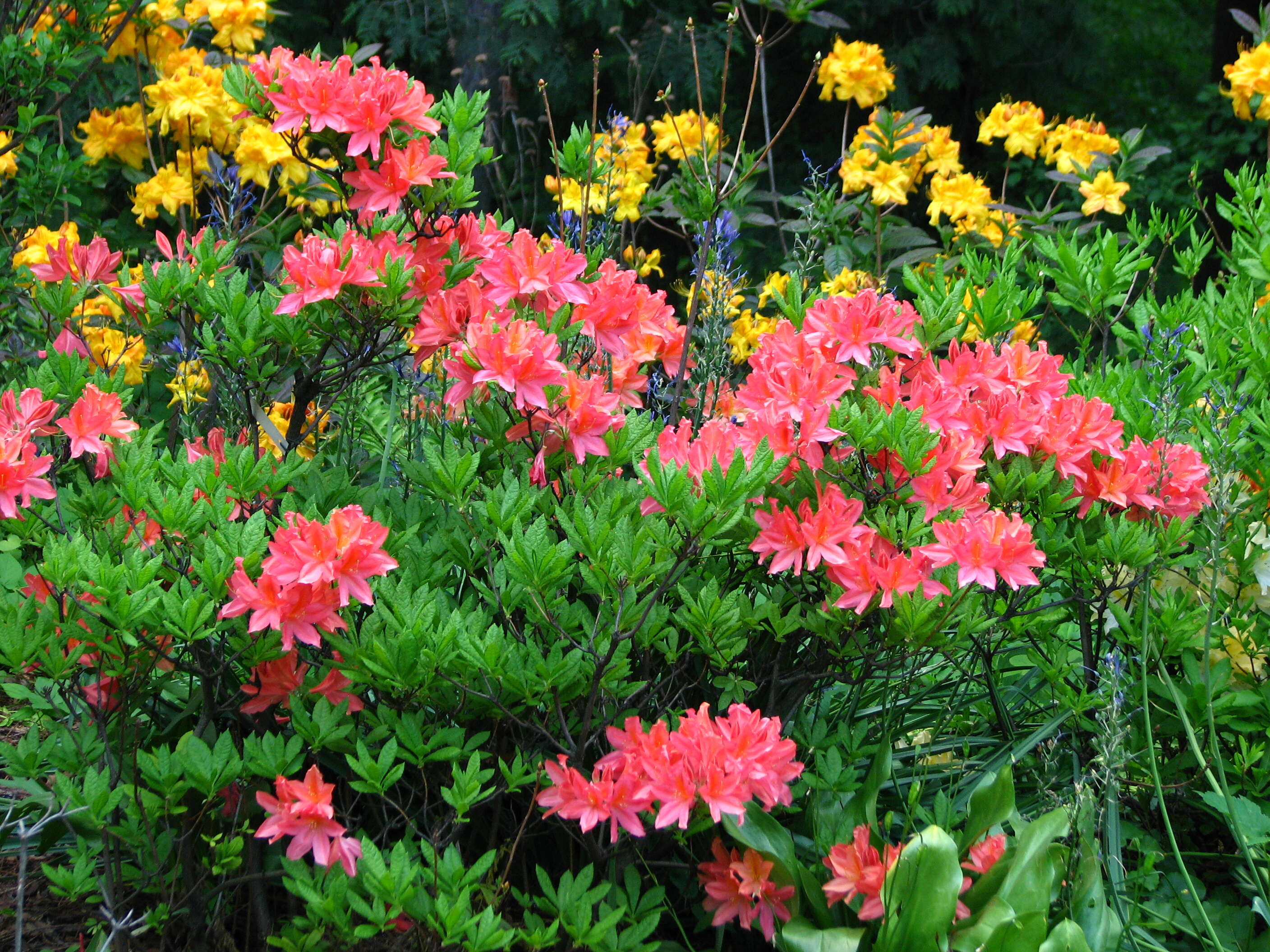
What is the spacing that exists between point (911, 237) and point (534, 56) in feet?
11.7

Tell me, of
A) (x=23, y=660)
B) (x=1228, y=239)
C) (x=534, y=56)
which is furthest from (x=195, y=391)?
(x=1228, y=239)

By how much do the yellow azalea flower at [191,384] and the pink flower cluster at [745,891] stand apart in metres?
1.57

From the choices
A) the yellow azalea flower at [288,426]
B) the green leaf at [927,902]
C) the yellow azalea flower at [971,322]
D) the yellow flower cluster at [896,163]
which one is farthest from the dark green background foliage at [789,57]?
the green leaf at [927,902]

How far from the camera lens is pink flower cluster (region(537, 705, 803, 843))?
4.66 feet

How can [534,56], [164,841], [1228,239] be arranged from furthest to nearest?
1. [1228,239]
2. [534,56]
3. [164,841]

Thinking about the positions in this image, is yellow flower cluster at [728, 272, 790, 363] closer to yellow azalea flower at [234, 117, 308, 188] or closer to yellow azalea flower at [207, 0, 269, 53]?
yellow azalea flower at [234, 117, 308, 188]

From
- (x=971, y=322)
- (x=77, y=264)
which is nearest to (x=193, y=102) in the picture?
(x=77, y=264)

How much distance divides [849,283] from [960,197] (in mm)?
812

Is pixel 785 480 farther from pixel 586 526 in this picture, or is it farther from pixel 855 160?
pixel 855 160

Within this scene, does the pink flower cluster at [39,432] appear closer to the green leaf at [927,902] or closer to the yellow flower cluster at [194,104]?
the green leaf at [927,902]

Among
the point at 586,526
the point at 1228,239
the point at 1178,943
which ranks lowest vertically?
the point at 1228,239

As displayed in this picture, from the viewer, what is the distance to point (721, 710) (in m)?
1.91

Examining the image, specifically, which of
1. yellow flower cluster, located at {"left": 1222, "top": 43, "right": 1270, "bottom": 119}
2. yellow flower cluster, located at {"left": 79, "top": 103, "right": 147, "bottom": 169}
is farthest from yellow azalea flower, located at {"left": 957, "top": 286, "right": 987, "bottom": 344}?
yellow flower cluster, located at {"left": 79, "top": 103, "right": 147, "bottom": 169}

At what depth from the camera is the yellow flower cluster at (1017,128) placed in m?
4.13
